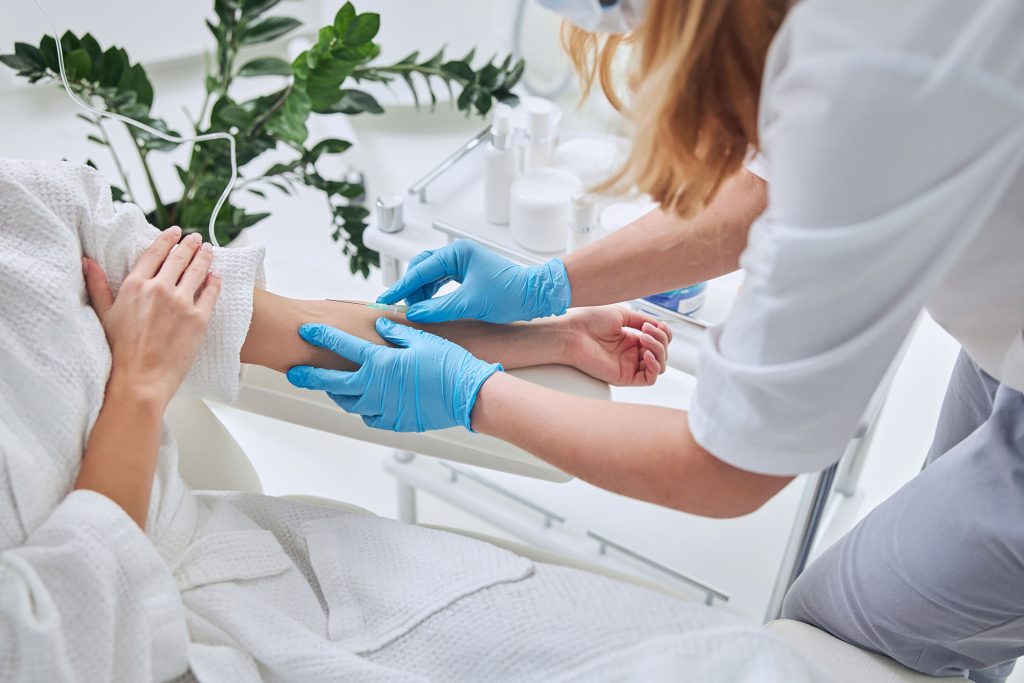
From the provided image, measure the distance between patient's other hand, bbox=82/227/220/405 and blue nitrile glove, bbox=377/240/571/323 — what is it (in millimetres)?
256

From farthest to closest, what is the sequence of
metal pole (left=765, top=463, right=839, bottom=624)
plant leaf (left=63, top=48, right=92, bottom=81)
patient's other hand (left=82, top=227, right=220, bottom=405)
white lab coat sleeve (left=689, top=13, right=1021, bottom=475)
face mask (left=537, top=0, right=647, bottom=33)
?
plant leaf (left=63, top=48, right=92, bottom=81), metal pole (left=765, top=463, right=839, bottom=624), patient's other hand (left=82, top=227, right=220, bottom=405), face mask (left=537, top=0, right=647, bottom=33), white lab coat sleeve (left=689, top=13, right=1021, bottom=475)

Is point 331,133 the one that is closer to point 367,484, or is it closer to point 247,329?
point 367,484

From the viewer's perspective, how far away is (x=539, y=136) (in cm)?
140

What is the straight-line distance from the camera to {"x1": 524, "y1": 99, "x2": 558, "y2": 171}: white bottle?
1392 mm

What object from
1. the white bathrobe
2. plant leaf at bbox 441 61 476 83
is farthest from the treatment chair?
plant leaf at bbox 441 61 476 83

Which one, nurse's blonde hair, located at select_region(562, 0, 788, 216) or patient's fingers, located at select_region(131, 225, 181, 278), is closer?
nurse's blonde hair, located at select_region(562, 0, 788, 216)

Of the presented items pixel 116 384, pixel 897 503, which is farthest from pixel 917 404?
pixel 116 384

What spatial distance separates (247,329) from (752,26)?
1.90ft

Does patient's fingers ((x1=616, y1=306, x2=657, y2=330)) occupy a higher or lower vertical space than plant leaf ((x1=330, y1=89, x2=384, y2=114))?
lower

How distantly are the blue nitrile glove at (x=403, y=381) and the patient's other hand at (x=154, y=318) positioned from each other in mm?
128

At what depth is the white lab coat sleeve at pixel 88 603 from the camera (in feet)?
2.28

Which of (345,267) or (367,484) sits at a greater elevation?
(345,267)

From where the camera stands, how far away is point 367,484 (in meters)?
1.83

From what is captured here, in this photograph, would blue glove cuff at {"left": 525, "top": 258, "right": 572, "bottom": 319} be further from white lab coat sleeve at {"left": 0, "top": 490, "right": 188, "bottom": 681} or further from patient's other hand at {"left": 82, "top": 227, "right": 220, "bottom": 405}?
white lab coat sleeve at {"left": 0, "top": 490, "right": 188, "bottom": 681}
